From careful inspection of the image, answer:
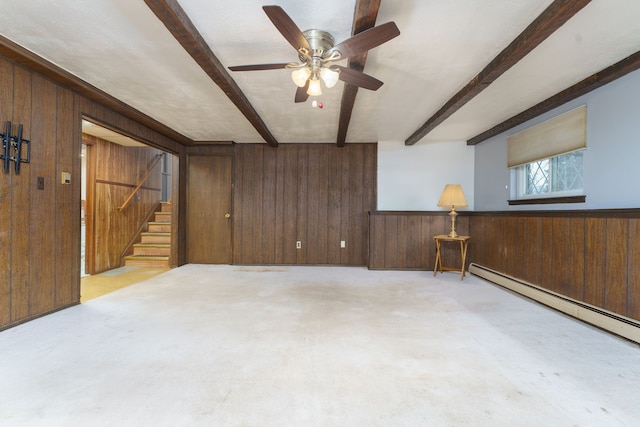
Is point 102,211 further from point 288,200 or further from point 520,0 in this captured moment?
point 520,0

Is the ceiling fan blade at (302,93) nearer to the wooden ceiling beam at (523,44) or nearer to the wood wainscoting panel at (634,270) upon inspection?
the wooden ceiling beam at (523,44)

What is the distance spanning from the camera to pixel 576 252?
2709 mm

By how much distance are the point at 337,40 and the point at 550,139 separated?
2.77m

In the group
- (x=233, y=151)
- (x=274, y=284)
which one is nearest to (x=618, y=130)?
(x=274, y=284)

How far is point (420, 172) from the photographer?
493 centimetres

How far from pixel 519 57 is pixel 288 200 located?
12.3ft

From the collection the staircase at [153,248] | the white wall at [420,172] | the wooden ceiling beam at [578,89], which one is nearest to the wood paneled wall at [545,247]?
the white wall at [420,172]

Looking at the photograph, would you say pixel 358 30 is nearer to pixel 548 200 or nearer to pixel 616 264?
pixel 616 264

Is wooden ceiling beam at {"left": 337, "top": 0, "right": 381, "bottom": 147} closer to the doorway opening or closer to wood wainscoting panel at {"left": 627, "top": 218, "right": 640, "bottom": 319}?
wood wainscoting panel at {"left": 627, "top": 218, "right": 640, "bottom": 319}

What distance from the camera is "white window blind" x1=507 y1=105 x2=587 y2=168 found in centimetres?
284

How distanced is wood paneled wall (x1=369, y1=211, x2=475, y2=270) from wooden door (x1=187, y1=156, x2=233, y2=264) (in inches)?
107

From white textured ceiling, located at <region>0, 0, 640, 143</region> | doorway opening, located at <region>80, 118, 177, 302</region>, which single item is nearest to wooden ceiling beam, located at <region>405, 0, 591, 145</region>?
white textured ceiling, located at <region>0, 0, 640, 143</region>

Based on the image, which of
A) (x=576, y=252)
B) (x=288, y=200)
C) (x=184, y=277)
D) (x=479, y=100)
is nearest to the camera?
(x=576, y=252)

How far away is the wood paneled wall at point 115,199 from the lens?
4.57 metres
